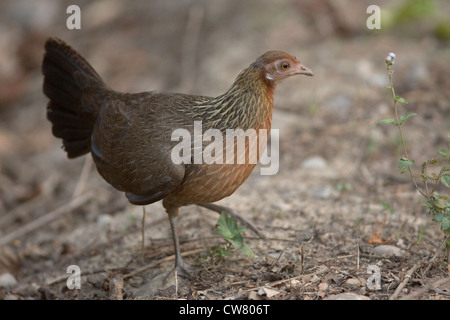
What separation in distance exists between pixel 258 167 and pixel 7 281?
9.70 feet

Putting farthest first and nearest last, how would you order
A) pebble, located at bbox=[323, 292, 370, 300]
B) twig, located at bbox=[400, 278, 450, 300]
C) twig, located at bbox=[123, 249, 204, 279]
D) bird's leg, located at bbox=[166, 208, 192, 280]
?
twig, located at bbox=[123, 249, 204, 279], bird's leg, located at bbox=[166, 208, 192, 280], pebble, located at bbox=[323, 292, 370, 300], twig, located at bbox=[400, 278, 450, 300]

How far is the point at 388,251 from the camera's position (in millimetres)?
4234

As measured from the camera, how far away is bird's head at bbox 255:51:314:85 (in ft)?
13.6

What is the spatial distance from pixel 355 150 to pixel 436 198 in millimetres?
Answer: 2579

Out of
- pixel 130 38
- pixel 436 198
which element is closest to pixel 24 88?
pixel 130 38

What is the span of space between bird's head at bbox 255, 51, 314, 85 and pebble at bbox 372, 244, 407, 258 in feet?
5.04

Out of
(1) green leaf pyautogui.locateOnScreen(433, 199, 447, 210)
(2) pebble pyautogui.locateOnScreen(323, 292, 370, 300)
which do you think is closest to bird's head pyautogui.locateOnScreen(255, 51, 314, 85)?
(1) green leaf pyautogui.locateOnScreen(433, 199, 447, 210)

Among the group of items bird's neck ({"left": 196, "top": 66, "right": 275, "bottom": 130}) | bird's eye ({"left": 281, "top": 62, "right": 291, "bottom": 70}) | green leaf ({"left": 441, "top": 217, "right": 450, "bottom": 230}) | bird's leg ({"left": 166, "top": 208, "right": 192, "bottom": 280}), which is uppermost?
bird's eye ({"left": 281, "top": 62, "right": 291, "bottom": 70})

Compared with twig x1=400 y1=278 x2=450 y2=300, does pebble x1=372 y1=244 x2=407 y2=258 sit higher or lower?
higher

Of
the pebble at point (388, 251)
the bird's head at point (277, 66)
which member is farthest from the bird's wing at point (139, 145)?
the pebble at point (388, 251)

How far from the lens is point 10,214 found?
22.0ft

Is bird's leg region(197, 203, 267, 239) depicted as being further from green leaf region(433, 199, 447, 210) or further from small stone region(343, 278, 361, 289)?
green leaf region(433, 199, 447, 210)

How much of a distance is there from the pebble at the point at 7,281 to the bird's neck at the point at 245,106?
2.45 m

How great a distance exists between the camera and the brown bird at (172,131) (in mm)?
4047
